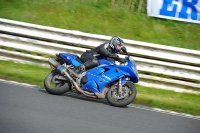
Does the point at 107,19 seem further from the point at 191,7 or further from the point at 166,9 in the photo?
the point at 191,7

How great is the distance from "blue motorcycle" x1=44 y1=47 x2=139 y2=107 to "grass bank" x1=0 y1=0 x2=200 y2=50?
366 cm

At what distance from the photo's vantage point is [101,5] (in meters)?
13.4

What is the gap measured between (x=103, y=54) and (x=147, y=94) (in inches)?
74.6

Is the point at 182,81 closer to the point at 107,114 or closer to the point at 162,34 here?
the point at 162,34

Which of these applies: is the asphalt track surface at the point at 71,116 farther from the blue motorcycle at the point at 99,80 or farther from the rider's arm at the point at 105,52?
the rider's arm at the point at 105,52

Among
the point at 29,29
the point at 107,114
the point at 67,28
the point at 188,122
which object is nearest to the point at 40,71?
the point at 29,29

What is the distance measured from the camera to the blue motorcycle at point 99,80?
853 cm

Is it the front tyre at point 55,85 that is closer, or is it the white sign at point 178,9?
the front tyre at point 55,85

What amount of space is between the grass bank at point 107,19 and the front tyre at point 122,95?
4.01 metres

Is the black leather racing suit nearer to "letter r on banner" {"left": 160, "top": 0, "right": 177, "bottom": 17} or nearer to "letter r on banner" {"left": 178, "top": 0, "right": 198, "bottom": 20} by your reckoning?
"letter r on banner" {"left": 160, "top": 0, "right": 177, "bottom": 17}

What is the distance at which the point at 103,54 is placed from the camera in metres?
8.82

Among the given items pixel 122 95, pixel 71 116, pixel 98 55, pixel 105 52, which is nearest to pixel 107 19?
pixel 98 55

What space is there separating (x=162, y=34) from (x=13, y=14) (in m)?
4.40

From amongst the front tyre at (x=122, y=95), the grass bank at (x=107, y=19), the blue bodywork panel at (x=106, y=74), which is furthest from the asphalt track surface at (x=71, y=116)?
the grass bank at (x=107, y=19)
